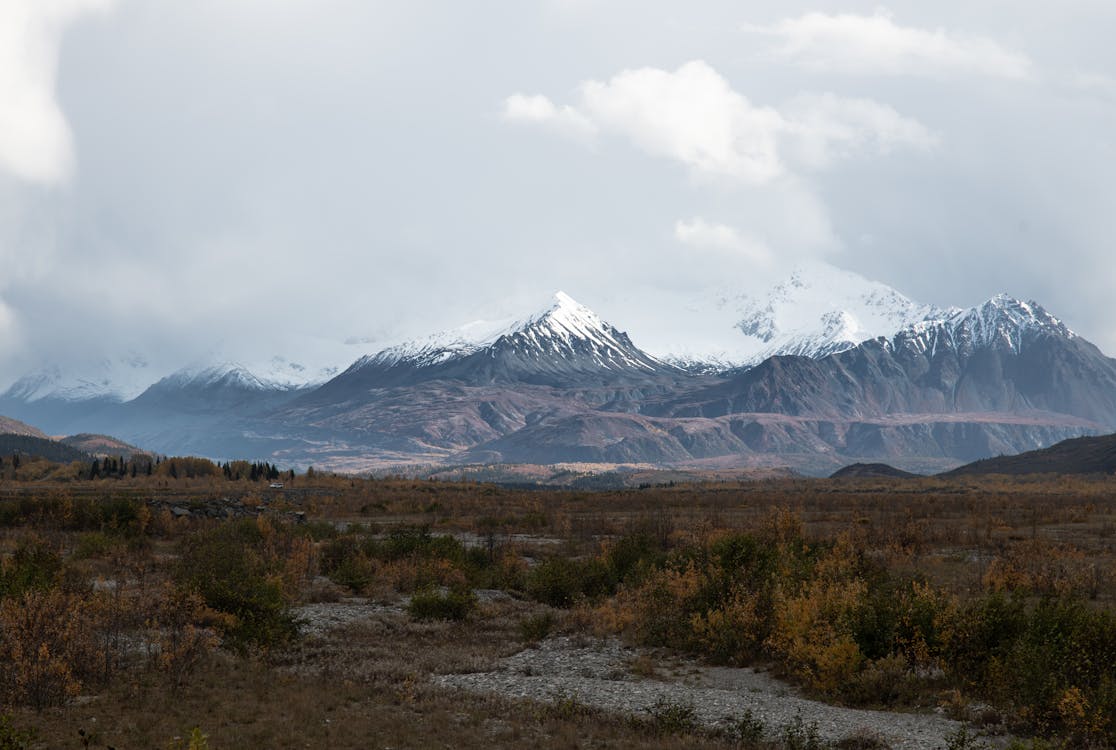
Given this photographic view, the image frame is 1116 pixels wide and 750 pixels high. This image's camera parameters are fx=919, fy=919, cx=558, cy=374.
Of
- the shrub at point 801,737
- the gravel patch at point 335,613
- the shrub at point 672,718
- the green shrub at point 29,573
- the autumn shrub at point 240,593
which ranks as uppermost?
the green shrub at point 29,573

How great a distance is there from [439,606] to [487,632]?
2488 mm

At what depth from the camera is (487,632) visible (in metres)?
28.2

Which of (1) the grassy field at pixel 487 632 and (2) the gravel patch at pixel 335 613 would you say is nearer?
(1) the grassy field at pixel 487 632

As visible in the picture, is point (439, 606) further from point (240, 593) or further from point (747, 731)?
point (747, 731)

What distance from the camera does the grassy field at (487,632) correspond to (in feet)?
55.3

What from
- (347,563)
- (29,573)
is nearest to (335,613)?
(347,563)

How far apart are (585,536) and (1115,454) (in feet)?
568

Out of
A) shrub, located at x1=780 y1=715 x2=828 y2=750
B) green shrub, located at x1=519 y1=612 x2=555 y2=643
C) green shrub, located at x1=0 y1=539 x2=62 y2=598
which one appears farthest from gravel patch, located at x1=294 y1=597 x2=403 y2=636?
shrub, located at x1=780 y1=715 x2=828 y2=750

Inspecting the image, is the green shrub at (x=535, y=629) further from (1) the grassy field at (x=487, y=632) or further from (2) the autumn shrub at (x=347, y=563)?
(2) the autumn shrub at (x=347, y=563)

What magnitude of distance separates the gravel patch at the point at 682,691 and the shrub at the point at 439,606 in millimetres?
5237

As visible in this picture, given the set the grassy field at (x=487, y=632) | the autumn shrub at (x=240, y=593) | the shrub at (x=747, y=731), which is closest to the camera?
the shrub at (x=747, y=731)

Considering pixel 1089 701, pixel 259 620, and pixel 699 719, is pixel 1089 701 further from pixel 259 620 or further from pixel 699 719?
pixel 259 620

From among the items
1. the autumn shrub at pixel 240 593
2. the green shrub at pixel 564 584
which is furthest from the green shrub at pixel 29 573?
the green shrub at pixel 564 584

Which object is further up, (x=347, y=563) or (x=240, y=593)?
(x=240, y=593)
